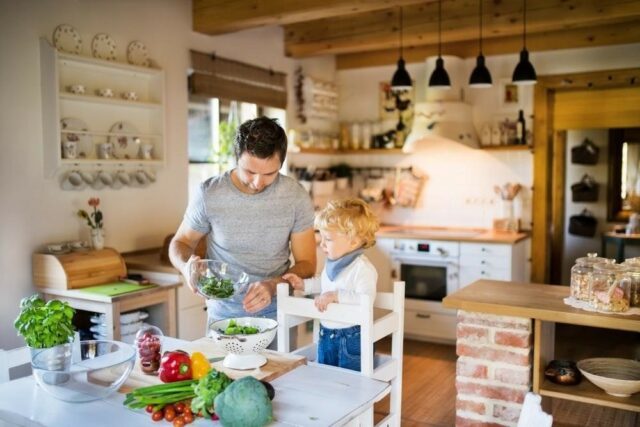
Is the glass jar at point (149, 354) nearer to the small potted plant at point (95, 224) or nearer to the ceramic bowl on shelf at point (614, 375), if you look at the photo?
the ceramic bowl on shelf at point (614, 375)

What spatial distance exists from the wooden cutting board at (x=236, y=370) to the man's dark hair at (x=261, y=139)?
706mm

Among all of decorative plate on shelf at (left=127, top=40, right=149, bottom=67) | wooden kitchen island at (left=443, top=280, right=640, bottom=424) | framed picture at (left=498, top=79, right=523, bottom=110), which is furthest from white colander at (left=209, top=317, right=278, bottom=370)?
framed picture at (left=498, top=79, right=523, bottom=110)

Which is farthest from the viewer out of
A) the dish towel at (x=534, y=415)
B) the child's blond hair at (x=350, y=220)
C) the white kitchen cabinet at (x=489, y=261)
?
the white kitchen cabinet at (x=489, y=261)

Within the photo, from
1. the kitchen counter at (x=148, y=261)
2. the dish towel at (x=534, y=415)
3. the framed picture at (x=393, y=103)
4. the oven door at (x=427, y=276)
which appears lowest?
the oven door at (x=427, y=276)

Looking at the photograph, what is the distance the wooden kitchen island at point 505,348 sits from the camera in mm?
2604

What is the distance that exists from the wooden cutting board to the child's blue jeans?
292mm

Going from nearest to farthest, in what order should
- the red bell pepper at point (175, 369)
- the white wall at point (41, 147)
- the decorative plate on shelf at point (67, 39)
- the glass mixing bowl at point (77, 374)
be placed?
1. the glass mixing bowl at point (77, 374)
2. the red bell pepper at point (175, 369)
3. the white wall at point (41, 147)
4. the decorative plate on shelf at point (67, 39)

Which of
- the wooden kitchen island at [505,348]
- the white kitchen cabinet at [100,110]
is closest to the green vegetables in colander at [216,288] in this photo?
the wooden kitchen island at [505,348]

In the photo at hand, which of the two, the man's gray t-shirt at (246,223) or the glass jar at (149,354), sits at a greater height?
the man's gray t-shirt at (246,223)

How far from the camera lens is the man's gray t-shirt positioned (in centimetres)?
250

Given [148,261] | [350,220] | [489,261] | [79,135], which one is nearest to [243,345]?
[350,220]

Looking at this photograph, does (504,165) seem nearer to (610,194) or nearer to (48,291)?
(610,194)

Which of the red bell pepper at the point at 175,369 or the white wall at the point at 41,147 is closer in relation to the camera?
the red bell pepper at the point at 175,369

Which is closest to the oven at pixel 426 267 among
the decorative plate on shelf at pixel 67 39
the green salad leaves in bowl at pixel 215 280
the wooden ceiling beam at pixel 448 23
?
the wooden ceiling beam at pixel 448 23
